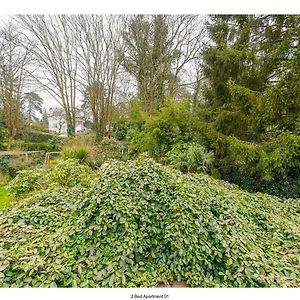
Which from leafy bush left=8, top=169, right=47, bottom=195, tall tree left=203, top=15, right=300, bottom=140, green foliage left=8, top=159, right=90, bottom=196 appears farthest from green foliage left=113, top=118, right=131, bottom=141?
leafy bush left=8, top=169, right=47, bottom=195

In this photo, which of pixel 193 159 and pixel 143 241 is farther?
pixel 193 159

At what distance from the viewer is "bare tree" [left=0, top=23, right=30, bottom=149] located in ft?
23.2

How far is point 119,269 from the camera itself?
214cm

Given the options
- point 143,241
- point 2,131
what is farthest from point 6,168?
point 143,241

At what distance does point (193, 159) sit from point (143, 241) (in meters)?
3.29

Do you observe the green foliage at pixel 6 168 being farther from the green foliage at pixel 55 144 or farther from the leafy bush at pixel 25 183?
the leafy bush at pixel 25 183

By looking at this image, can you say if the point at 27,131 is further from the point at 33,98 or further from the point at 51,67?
the point at 51,67

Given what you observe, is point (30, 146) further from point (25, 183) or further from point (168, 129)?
point (168, 129)

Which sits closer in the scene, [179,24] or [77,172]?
[77,172]

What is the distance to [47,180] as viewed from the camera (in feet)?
14.2

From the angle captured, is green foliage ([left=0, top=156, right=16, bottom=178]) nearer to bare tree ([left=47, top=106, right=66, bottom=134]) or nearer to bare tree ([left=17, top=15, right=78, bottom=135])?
bare tree ([left=17, top=15, right=78, bottom=135])

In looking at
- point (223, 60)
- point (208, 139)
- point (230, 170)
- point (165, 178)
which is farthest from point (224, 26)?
point (165, 178)

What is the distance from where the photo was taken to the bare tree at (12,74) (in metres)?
7.07

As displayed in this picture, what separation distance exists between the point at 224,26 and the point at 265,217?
4634 mm
